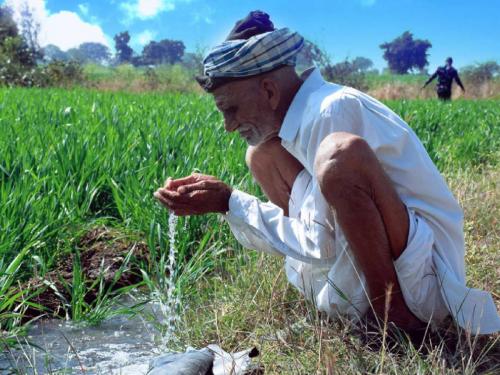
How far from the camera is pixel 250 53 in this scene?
194 centimetres

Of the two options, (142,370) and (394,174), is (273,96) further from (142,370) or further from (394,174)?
(142,370)

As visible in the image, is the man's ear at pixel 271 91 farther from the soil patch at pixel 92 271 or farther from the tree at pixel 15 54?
the tree at pixel 15 54

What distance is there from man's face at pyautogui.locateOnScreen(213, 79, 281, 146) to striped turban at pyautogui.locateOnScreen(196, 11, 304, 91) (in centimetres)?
3

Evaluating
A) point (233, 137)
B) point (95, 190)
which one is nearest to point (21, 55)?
point (233, 137)

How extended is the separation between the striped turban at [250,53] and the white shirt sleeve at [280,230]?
0.36 m

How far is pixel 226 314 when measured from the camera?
7.23 ft

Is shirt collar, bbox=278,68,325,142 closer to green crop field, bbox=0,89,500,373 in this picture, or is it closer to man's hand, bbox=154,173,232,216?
man's hand, bbox=154,173,232,216

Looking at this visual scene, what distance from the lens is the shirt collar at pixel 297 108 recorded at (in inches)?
77.9

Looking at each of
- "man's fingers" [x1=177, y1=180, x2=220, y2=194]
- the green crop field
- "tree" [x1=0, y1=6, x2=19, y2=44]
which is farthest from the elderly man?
"tree" [x1=0, y1=6, x2=19, y2=44]

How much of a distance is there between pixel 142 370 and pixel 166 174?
1647 millimetres

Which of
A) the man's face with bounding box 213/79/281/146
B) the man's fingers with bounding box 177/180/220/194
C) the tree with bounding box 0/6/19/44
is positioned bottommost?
the man's fingers with bounding box 177/180/220/194

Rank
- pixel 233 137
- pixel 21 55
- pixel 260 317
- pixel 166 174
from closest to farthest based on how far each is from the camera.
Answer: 1. pixel 260 317
2. pixel 166 174
3. pixel 233 137
4. pixel 21 55

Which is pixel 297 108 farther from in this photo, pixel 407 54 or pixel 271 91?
pixel 407 54

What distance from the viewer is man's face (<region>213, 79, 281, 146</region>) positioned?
6.62ft
